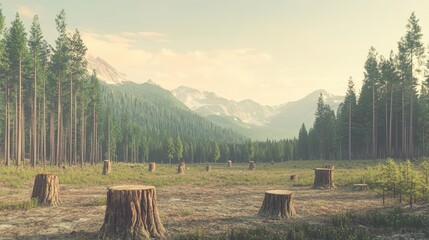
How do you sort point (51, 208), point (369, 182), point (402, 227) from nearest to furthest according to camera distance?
point (402, 227) → point (51, 208) → point (369, 182)

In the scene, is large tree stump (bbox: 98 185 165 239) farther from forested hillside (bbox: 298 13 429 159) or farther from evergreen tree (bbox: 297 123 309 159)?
evergreen tree (bbox: 297 123 309 159)

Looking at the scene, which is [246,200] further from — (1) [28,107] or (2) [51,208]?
(1) [28,107]

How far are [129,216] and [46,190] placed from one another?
7095mm

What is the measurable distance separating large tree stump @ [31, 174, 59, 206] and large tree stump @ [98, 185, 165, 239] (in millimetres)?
6426

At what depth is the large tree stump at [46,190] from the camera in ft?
43.3

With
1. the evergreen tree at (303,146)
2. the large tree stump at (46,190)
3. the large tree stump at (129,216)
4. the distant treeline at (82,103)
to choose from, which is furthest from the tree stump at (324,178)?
the evergreen tree at (303,146)

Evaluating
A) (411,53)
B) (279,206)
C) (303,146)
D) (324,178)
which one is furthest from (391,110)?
(303,146)

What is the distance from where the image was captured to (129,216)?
817 cm

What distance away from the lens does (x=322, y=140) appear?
8344 cm

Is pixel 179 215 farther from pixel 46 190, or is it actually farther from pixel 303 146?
pixel 303 146

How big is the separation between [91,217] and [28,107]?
50.6 metres

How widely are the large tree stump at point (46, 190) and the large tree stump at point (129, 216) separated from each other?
6.43 meters

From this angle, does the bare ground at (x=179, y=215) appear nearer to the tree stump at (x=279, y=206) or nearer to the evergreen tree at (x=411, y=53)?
the tree stump at (x=279, y=206)

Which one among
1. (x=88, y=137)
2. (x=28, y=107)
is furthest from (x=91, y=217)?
(x=88, y=137)
